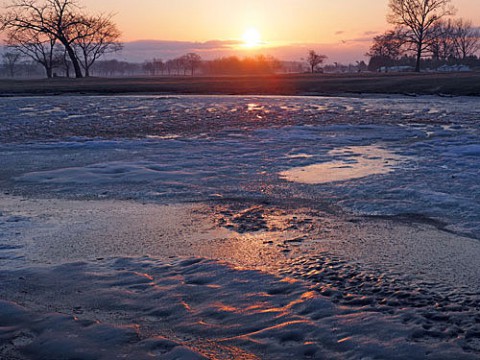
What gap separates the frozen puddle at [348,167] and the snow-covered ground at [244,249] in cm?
4

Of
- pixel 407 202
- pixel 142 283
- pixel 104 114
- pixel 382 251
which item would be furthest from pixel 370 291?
pixel 104 114

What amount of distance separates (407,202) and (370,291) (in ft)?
8.01

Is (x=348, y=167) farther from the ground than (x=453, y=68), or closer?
closer

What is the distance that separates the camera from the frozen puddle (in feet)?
22.8

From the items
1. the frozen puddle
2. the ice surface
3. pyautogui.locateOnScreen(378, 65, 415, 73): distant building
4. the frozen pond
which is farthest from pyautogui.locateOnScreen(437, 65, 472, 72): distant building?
the ice surface

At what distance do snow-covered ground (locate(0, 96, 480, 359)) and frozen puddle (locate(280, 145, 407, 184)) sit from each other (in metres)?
0.04

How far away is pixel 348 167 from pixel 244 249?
3691 millimetres

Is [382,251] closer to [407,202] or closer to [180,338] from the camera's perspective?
→ [407,202]

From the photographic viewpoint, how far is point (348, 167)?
7605 mm

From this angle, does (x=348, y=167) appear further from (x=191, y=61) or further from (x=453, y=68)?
(x=191, y=61)

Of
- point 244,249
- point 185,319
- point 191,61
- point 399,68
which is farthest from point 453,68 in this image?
point 191,61

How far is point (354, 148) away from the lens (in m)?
9.39

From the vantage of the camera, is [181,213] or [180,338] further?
[181,213]

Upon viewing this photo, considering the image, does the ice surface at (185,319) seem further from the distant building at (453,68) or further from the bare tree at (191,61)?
the bare tree at (191,61)
